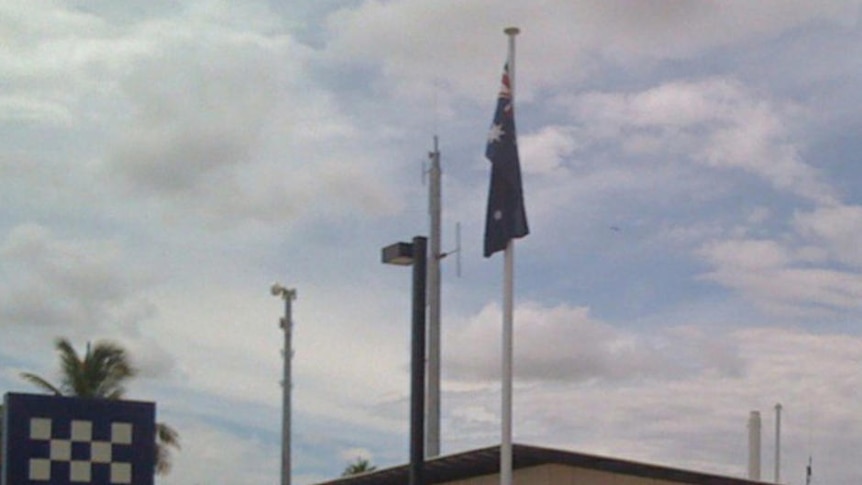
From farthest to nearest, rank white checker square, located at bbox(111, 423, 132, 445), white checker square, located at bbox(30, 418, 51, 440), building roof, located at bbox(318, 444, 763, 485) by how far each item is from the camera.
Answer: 1. building roof, located at bbox(318, 444, 763, 485)
2. white checker square, located at bbox(111, 423, 132, 445)
3. white checker square, located at bbox(30, 418, 51, 440)

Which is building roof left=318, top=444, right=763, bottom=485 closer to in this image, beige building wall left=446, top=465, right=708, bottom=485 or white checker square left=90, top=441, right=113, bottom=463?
beige building wall left=446, top=465, right=708, bottom=485

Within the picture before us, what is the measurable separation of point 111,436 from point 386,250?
3880mm

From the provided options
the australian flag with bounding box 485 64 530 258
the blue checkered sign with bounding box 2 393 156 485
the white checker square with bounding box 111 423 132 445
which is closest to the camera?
the blue checkered sign with bounding box 2 393 156 485

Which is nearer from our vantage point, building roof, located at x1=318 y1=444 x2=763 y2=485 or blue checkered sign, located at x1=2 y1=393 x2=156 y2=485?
blue checkered sign, located at x1=2 y1=393 x2=156 y2=485

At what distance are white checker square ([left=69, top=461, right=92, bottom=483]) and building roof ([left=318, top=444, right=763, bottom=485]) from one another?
6655 mm

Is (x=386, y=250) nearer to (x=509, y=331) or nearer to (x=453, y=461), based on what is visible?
(x=509, y=331)

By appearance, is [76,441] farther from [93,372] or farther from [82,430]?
[93,372]

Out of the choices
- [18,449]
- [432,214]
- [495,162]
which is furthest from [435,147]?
[18,449]

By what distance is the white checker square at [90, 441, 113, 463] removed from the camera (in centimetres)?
1798

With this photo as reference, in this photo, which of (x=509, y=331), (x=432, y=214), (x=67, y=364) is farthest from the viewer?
(x=67, y=364)

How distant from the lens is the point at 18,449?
17.4 m

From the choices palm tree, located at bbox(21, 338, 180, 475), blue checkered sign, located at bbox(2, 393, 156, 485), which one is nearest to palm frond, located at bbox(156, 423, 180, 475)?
palm tree, located at bbox(21, 338, 180, 475)

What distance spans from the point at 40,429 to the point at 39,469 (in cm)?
45

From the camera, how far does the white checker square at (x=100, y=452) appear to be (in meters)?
18.0
